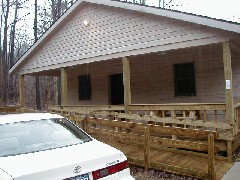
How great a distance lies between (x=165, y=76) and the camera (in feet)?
46.1

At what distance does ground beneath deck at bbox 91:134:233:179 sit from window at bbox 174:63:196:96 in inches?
195

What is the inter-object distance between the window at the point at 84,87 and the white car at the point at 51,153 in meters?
12.5

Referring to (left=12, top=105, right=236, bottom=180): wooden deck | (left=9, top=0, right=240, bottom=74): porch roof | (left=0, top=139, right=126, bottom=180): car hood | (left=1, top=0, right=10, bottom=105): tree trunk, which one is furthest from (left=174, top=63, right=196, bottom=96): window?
(left=1, top=0, right=10, bottom=105): tree trunk

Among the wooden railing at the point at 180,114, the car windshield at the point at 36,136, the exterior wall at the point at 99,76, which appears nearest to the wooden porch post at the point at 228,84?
the wooden railing at the point at 180,114

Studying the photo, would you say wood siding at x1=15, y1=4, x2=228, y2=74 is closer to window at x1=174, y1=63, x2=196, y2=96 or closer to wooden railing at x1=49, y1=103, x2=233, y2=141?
wooden railing at x1=49, y1=103, x2=233, y2=141

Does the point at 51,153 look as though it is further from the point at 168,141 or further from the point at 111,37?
the point at 111,37

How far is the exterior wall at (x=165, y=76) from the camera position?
40.8 ft

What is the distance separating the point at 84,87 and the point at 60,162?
14.6m

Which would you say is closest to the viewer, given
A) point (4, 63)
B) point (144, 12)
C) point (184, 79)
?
point (144, 12)

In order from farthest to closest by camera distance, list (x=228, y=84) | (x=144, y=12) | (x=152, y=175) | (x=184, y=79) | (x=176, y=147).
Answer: (x=184, y=79) < (x=144, y=12) < (x=228, y=84) < (x=176, y=147) < (x=152, y=175)

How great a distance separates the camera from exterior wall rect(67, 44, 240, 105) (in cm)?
1243

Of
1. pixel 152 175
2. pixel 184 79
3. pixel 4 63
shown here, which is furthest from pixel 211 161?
pixel 4 63

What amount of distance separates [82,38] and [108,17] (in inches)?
81.8

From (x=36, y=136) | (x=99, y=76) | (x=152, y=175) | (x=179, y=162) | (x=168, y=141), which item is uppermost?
(x=99, y=76)
